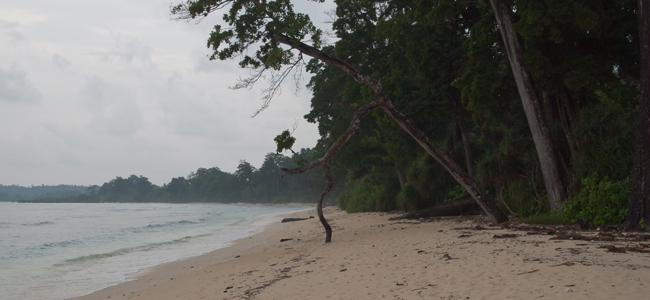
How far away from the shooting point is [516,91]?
12992mm

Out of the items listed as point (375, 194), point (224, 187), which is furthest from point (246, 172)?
point (375, 194)

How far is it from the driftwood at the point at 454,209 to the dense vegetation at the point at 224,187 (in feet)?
160

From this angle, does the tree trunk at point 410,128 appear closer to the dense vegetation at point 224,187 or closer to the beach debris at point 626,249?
the beach debris at point 626,249

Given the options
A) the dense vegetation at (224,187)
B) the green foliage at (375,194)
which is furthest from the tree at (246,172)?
the green foliage at (375,194)

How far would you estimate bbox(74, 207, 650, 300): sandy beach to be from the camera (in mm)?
4676

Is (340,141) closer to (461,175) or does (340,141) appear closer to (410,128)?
(410,128)

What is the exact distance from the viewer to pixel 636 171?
8336 millimetres

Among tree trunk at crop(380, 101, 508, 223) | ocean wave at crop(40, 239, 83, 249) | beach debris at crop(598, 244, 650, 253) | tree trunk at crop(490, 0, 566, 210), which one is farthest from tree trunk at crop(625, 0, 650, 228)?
ocean wave at crop(40, 239, 83, 249)

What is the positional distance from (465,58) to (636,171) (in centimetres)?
710

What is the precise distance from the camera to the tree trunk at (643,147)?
8.17m

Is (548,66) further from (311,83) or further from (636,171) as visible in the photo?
(311,83)

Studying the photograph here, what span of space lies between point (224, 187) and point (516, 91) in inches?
5188

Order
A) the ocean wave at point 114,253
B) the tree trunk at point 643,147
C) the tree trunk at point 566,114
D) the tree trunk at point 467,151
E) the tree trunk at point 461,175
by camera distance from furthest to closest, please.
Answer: the tree trunk at point 467,151, the ocean wave at point 114,253, the tree trunk at point 461,175, the tree trunk at point 566,114, the tree trunk at point 643,147

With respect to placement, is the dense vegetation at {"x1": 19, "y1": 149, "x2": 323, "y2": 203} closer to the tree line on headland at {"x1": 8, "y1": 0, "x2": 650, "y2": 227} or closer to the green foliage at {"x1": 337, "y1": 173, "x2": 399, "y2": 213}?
the green foliage at {"x1": 337, "y1": 173, "x2": 399, "y2": 213}
